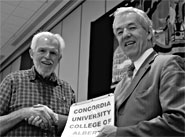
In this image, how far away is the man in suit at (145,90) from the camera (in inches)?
46.5

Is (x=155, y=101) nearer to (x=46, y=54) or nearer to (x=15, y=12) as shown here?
(x=46, y=54)

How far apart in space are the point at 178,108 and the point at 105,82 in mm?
2640

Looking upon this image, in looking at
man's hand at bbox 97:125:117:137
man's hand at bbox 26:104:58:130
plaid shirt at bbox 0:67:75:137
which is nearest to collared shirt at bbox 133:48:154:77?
man's hand at bbox 97:125:117:137

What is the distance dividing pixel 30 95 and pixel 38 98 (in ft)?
0.21

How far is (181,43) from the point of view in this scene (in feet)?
8.56

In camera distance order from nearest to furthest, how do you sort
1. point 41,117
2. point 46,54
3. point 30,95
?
point 41,117, point 30,95, point 46,54

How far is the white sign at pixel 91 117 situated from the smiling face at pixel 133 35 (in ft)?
0.97

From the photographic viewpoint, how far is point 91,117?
1.53 m

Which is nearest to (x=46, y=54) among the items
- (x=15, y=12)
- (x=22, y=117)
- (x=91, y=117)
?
(x=22, y=117)

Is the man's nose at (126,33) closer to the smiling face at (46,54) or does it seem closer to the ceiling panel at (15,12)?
the smiling face at (46,54)

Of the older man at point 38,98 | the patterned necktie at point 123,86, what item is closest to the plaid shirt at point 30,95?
the older man at point 38,98

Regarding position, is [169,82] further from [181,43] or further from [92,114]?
[181,43]

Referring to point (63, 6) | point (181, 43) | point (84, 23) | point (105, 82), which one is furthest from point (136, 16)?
point (63, 6)

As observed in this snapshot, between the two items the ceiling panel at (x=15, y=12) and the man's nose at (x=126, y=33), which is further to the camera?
the ceiling panel at (x=15, y=12)
